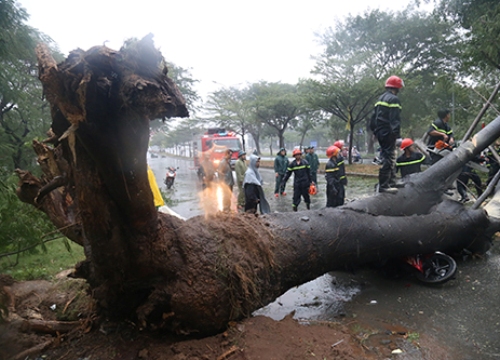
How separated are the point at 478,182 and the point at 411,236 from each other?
5.93m

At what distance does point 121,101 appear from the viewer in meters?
1.56

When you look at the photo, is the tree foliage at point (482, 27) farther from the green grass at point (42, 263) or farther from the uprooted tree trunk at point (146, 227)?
the green grass at point (42, 263)

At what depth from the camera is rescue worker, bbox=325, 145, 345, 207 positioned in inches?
287

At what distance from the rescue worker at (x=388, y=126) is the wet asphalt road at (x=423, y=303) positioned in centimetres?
155

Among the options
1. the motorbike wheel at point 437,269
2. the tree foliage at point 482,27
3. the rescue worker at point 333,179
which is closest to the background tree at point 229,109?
the tree foliage at point 482,27

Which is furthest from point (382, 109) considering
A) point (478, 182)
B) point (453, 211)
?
point (478, 182)

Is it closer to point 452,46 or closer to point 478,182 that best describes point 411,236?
point 478,182

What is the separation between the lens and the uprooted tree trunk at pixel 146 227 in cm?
154

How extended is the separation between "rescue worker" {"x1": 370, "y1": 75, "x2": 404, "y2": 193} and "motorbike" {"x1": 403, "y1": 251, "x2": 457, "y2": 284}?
1.22 meters

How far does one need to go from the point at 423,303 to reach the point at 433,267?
2.37 ft

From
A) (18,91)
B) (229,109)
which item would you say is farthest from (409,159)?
(229,109)

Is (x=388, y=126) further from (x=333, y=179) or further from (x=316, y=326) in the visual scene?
(x=316, y=326)

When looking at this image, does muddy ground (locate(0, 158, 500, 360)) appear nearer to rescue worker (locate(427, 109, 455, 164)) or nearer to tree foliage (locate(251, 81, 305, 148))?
rescue worker (locate(427, 109, 455, 164))

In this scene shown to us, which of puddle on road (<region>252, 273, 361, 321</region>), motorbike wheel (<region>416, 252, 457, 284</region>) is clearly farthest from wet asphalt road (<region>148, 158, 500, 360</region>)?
motorbike wheel (<region>416, 252, 457, 284</region>)
